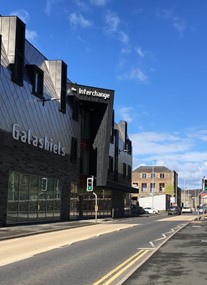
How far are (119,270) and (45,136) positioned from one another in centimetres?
2458

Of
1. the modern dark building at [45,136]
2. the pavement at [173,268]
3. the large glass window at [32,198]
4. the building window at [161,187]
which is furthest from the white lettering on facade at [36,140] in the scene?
the building window at [161,187]

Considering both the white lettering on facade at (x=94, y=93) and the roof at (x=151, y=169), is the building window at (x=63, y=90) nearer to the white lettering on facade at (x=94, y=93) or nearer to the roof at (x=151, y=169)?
the white lettering on facade at (x=94, y=93)

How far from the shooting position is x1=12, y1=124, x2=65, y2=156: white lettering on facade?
29211 millimetres

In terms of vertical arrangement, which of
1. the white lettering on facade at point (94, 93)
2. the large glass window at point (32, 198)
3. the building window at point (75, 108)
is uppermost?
the white lettering on facade at point (94, 93)

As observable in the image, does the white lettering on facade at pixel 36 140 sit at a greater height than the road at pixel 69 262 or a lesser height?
greater

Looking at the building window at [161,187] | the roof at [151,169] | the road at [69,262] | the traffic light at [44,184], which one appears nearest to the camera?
the road at [69,262]

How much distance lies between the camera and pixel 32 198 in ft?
106

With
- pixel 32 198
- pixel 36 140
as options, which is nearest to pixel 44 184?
pixel 32 198

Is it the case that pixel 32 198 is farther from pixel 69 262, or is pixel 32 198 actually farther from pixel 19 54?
pixel 69 262

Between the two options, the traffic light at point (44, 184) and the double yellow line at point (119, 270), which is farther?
the traffic light at point (44, 184)

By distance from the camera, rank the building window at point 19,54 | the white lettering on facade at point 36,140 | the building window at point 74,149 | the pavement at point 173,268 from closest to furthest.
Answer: the pavement at point 173,268 → the white lettering on facade at point 36,140 → the building window at point 19,54 → the building window at point 74,149

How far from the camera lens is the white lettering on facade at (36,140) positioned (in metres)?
29.2

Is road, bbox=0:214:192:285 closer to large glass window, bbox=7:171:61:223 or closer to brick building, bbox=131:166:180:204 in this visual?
large glass window, bbox=7:171:61:223

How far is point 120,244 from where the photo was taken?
1791 centimetres
